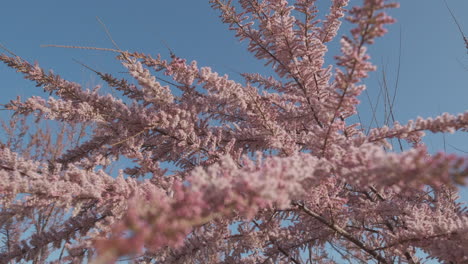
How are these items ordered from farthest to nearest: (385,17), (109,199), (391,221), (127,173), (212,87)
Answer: (391,221), (127,173), (212,87), (109,199), (385,17)

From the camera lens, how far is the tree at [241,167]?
112 centimetres

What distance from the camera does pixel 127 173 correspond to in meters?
3.09

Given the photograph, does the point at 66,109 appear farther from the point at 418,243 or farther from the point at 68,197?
the point at 418,243

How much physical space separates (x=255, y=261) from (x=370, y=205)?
150cm

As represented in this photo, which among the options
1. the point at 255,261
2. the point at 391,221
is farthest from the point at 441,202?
the point at 255,261

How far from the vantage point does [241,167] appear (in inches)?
92.0

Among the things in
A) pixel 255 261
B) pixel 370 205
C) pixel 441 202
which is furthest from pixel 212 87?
pixel 441 202

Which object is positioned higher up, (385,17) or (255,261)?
(385,17)

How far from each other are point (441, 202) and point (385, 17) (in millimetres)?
2985

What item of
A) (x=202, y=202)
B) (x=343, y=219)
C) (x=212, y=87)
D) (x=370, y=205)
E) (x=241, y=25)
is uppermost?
(x=241, y=25)

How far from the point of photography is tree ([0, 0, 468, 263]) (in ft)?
3.67

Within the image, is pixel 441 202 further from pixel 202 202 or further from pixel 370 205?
pixel 202 202

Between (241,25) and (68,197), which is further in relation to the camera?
(241,25)

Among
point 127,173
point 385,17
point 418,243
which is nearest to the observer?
point 385,17
